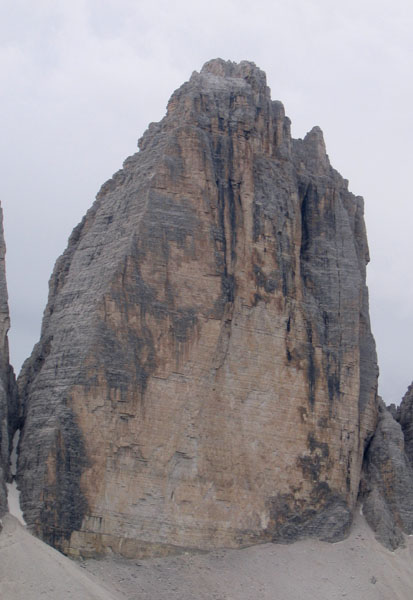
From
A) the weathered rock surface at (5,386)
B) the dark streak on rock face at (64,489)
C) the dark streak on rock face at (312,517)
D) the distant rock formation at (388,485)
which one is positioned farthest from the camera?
the distant rock formation at (388,485)

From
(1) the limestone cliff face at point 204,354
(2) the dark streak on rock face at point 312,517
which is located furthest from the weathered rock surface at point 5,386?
(2) the dark streak on rock face at point 312,517

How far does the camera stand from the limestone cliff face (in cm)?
5109

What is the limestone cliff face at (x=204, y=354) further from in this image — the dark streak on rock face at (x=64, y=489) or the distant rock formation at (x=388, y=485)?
the distant rock formation at (x=388, y=485)

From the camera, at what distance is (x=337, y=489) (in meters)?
55.4

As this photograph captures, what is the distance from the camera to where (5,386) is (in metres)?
52.7

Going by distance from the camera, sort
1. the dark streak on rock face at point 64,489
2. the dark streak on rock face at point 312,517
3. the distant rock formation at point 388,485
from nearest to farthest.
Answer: the dark streak on rock face at point 64,489 < the dark streak on rock face at point 312,517 < the distant rock formation at point 388,485

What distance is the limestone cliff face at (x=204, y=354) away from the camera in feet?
168

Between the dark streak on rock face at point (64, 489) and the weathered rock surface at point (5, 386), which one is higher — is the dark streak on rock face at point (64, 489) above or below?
below

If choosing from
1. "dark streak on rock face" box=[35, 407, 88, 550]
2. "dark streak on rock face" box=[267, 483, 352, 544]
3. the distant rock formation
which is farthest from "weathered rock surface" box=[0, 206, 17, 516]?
the distant rock formation

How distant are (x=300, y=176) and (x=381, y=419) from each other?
9647 millimetres

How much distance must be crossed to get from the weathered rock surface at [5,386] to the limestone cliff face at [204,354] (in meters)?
0.67

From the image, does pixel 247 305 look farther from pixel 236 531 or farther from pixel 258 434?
pixel 236 531

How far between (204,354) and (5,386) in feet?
22.4

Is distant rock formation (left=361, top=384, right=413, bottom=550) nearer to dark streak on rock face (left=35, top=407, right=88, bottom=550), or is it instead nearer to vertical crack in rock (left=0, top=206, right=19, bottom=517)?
dark streak on rock face (left=35, top=407, right=88, bottom=550)
